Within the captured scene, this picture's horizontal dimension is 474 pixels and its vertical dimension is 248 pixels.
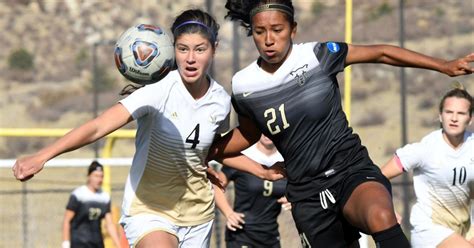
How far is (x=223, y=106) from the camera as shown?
5.93m

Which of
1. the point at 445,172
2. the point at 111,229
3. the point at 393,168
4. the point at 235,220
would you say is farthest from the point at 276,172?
the point at 111,229

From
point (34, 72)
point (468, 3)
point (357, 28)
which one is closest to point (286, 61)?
point (468, 3)

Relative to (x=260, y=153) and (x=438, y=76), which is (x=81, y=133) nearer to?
(x=260, y=153)

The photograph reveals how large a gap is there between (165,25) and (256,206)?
45.8 ft

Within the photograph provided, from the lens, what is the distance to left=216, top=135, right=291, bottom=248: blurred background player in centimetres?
830

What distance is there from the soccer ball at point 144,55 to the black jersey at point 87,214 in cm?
566

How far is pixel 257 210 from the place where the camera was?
333 inches

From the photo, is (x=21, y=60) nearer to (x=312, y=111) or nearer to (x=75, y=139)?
(x=312, y=111)

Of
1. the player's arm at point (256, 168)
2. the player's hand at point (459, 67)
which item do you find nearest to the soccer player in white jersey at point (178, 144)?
the player's arm at point (256, 168)

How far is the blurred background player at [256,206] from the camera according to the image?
8.30 m

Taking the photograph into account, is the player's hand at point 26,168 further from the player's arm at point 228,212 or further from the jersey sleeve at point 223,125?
the player's arm at point 228,212

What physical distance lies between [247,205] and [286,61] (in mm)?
3046

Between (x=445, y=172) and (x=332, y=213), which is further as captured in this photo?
(x=445, y=172)

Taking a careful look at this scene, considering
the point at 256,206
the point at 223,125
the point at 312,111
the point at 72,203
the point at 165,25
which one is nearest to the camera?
the point at 312,111
